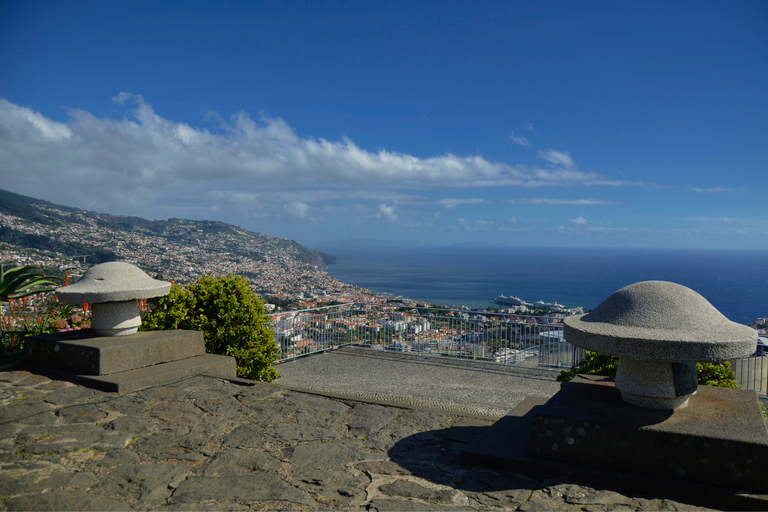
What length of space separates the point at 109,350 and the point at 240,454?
308cm

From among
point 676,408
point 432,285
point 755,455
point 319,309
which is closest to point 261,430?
point 676,408

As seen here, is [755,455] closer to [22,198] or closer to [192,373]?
[192,373]

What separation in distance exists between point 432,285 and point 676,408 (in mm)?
80498

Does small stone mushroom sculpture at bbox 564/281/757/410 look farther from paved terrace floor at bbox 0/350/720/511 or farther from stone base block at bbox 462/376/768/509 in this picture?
paved terrace floor at bbox 0/350/720/511

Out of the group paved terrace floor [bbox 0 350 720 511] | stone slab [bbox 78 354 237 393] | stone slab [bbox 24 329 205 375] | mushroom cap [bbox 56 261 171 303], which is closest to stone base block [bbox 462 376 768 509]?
paved terrace floor [bbox 0 350 720 511]

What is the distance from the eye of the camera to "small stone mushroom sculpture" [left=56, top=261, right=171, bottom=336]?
6.25 meters

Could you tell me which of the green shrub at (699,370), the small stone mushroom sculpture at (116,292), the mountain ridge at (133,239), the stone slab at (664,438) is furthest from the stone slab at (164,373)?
the mountain ridge at (133,239)

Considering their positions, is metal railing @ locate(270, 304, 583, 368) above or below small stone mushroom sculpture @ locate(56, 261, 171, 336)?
below

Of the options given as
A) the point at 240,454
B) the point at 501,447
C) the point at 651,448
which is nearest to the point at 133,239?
the point at 240,454

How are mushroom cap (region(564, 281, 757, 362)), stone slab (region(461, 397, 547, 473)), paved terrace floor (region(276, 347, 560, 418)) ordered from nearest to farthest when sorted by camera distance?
1. mushroom cap (region(564, 281, 757, 362))
2. stone slab (region(461, 397, 547, 473))
3. paved terrace floor (region(276, 347, 560, 418))

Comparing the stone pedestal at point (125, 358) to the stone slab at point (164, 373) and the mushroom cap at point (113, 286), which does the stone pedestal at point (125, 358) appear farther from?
the mushroom cap at point (113, 286)

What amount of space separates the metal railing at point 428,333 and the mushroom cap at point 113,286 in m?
4.71

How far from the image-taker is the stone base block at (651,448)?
305 cm

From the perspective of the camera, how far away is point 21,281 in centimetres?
842
